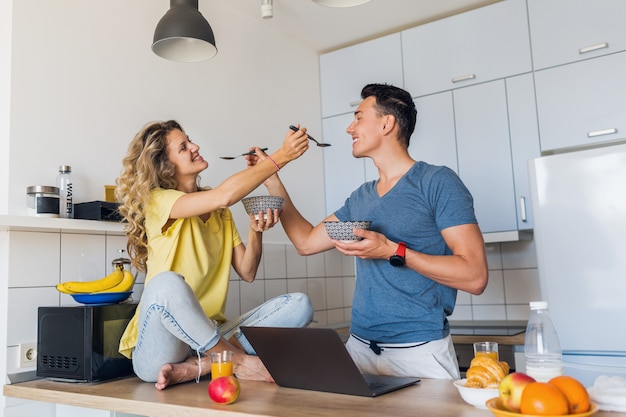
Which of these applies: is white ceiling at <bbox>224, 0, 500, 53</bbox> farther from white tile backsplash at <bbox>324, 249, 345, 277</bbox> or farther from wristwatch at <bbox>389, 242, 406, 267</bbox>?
wristwatch at <bbox>389, 242, 406, 267</bbox>

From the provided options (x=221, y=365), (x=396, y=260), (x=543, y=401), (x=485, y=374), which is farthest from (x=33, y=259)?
(x=543, y=401)

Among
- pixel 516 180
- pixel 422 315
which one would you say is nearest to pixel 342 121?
pixel 516 180

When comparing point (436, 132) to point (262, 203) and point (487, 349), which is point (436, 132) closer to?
point (262, 203)

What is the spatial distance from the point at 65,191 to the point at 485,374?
4.98 feet

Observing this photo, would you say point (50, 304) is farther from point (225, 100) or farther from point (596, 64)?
point (596, 64)

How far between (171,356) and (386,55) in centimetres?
220

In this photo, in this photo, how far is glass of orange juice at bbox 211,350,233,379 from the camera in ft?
4.74

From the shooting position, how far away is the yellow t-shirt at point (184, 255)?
1878 mm

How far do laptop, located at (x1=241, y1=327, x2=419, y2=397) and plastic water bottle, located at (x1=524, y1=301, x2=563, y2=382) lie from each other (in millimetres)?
327

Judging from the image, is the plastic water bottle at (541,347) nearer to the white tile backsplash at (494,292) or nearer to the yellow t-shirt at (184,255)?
the yellow t-shirt at (184,255)

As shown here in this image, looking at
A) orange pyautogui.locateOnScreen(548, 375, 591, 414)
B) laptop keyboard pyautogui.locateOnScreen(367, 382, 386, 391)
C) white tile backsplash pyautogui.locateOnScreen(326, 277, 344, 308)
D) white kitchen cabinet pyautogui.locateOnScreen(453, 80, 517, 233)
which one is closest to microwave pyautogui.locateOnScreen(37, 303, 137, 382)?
laptop keyboard pyautogui.locateOnScreen(367, 382, 386, 391)

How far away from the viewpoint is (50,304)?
205cm

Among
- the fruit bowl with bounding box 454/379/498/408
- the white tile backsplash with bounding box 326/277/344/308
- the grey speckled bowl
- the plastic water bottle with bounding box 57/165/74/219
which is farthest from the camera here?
the white tile backsplash with bounding box 326/277/344/308

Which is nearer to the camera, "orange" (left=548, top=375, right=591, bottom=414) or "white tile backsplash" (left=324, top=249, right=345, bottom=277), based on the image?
"orange" (left=548, top=375, right=591, bottom=414)
